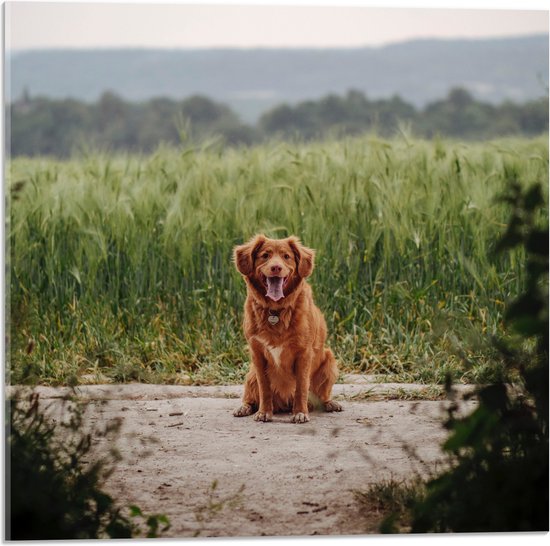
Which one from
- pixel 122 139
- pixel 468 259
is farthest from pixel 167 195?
pixel 468 259

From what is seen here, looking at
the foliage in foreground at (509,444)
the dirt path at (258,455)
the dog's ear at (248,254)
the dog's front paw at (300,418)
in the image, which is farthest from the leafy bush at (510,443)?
the dog's ear at (248,254)

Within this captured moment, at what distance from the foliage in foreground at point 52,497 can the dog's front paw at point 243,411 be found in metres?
0.86

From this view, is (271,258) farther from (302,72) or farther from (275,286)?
(302,72)

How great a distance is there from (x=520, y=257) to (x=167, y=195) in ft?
5.62

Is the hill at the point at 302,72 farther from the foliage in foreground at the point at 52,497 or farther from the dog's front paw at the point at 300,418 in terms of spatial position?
the foliage in foreground at the point at 52,497

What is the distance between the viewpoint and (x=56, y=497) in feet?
9.84

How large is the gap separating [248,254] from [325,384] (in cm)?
65

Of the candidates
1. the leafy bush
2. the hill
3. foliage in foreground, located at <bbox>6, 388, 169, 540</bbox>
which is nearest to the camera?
the leafy bush

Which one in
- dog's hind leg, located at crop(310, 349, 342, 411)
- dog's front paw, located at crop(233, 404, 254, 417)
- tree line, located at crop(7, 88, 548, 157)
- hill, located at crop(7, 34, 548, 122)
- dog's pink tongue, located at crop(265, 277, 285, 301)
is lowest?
dog's front paw, located at crop(233, 404, 254, 417)

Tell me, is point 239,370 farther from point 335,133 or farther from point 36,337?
point 335,133

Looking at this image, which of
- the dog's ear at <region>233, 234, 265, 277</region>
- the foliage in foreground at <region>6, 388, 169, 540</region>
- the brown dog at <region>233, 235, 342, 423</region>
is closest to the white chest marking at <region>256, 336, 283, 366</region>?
the brown dog at <region>233, 235, 342, 423</region>

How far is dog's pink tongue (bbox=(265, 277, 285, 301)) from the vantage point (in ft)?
13.1

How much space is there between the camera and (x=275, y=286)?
158 inches

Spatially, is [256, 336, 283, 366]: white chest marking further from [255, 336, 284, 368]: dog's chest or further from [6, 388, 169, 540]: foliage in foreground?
[6, 388, 169, 540]: foliage in foreground
